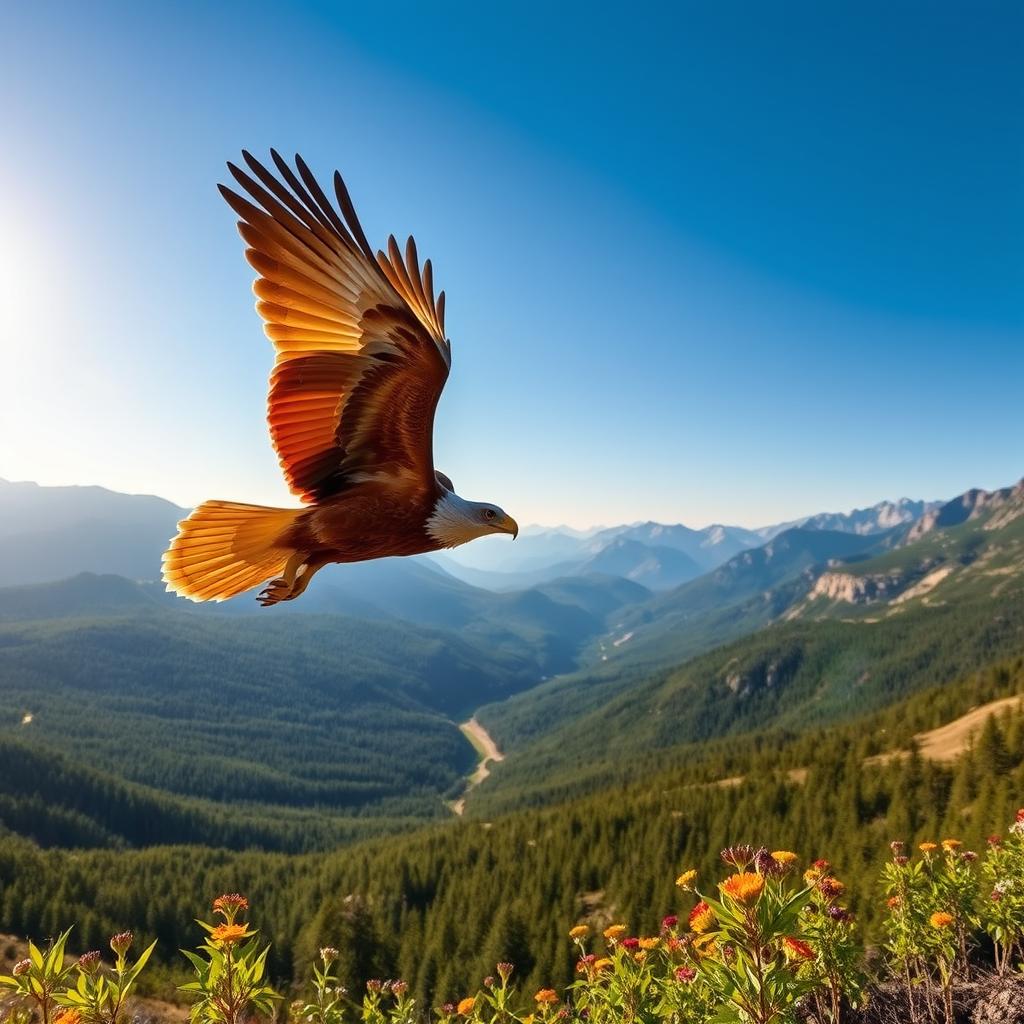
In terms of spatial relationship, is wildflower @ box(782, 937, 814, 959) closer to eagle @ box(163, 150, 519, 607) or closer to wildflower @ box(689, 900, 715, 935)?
wildflower @ box(689, 900, 715, 935)

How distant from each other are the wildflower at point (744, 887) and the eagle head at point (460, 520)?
203 centimetres

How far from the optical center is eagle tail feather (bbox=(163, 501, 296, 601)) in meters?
4.03

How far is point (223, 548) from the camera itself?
4145 mm

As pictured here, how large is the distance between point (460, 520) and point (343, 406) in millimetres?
1055

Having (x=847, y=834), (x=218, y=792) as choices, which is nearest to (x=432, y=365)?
(x=847, y=834)

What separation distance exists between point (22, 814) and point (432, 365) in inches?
6225

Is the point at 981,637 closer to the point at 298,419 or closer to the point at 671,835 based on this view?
the point at 671,835

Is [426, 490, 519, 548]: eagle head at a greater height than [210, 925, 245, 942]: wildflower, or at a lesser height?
greater

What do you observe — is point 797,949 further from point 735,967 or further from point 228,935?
point 228,935

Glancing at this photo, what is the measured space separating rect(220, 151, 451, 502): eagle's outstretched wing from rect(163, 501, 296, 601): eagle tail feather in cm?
45

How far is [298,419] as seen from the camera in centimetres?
397

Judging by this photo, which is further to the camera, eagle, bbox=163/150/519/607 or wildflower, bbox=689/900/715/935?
wildflower, bbox=689/900/715/935

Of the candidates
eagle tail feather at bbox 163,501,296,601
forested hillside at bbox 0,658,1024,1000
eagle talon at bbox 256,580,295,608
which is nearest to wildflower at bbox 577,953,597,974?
eagle talon at bbox 256,580,295,608

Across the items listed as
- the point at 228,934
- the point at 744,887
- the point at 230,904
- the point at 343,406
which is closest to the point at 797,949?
the point at 744,887
